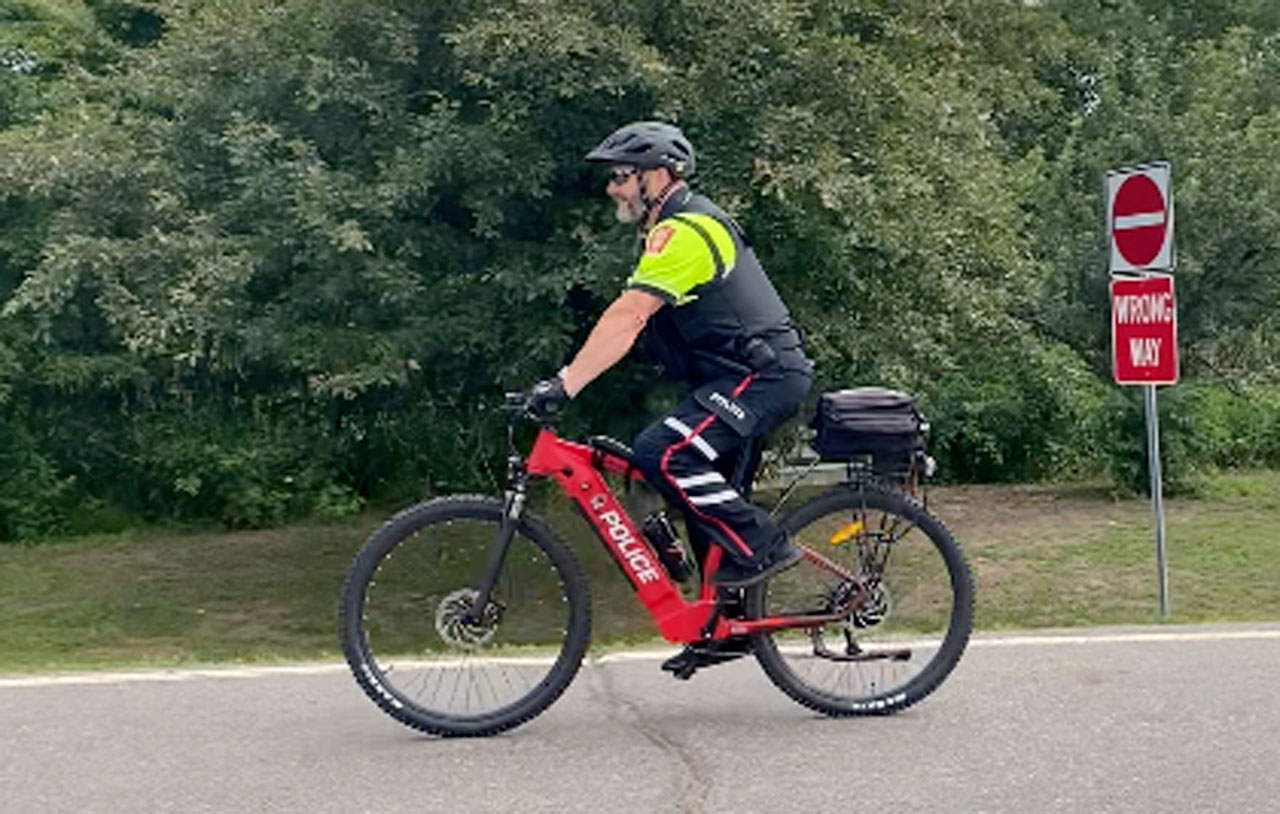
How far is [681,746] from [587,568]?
8076 millimetres

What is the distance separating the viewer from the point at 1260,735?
5453mm

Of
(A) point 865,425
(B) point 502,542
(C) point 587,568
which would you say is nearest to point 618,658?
(B) point 502,542

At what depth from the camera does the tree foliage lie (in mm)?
12133

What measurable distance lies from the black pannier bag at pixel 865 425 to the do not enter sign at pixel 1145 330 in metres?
4.07

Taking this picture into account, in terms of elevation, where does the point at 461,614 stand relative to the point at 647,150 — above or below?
below

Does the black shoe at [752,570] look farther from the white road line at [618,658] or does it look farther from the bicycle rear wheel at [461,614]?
the white road line at [618,658]

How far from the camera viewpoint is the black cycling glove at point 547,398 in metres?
5.38

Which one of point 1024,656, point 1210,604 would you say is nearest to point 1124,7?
point 1210,604

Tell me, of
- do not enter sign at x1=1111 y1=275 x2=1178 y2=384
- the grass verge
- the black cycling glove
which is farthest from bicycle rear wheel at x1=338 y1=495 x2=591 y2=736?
do not enter sign at x1=1111 y1=275 x2=1178 y2=384

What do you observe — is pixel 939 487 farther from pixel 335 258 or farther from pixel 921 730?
pixel 921 730

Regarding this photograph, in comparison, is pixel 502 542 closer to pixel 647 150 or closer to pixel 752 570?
pixel 752 570

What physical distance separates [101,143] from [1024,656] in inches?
412

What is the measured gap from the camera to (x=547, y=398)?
5387 millimetres

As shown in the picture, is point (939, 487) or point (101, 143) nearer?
point (101, 143)
